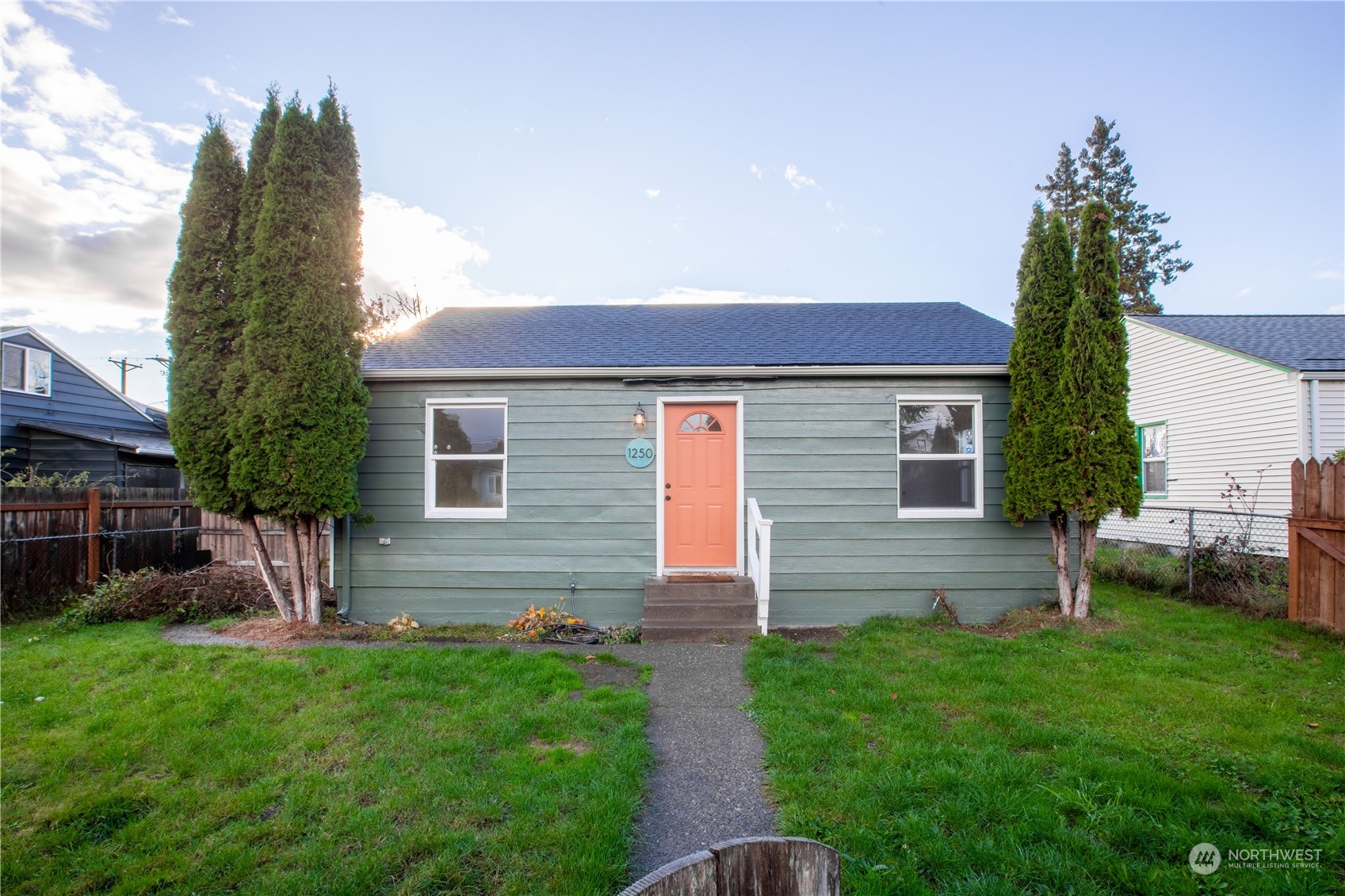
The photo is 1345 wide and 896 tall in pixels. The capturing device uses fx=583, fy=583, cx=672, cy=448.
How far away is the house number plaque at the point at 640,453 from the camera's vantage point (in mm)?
7008

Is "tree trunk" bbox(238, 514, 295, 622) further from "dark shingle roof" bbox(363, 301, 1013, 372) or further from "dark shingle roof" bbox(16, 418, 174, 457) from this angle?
"dark shingle roof" bbox(16, 418, 174, 457)

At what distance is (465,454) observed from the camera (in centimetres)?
720

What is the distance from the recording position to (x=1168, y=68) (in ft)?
29.1

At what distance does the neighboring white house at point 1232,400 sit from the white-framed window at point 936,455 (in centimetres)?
646

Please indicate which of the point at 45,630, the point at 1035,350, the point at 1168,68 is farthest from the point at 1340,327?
the point at 45,630

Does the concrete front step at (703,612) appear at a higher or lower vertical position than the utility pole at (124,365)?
lower

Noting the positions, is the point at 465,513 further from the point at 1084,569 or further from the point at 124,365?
the point at 124,365

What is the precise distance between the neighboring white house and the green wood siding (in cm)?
616

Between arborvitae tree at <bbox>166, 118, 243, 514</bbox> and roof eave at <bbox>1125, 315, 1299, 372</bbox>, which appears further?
roof eave at <bbox>1125, 315, 1299, 372</bbox>

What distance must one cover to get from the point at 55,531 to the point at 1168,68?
16.5 m

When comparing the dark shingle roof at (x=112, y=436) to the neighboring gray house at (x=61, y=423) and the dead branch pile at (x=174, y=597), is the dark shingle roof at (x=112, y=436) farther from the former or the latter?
the dead branch pile at (x=174, y=597)

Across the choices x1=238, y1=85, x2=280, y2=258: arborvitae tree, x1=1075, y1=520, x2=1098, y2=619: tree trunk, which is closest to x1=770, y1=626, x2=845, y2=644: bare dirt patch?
x1=1075, y1=520, x2=1098, y2=619: tree trunk

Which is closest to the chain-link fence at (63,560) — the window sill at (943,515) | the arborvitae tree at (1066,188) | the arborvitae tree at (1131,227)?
the window sill at (943,515)

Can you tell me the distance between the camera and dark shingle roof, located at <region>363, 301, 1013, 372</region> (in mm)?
7078
